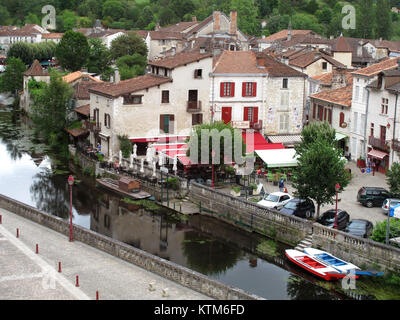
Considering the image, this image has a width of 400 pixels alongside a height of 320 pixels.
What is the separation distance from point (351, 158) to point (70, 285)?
31479 mm

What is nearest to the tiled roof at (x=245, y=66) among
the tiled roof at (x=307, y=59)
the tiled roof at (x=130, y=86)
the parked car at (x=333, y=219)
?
the tiled roof at (x=130, y=86)

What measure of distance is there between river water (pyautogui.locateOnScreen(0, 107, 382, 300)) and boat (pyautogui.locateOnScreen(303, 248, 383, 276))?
93 centimetres

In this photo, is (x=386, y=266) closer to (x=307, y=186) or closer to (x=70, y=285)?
(x=307, y=186)

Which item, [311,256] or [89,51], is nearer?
[311,256]

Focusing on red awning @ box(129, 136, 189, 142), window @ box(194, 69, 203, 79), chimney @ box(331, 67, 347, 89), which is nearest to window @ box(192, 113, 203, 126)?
red awning @ box(129, 136, 189, 142)

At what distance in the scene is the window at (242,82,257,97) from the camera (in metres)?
54.3

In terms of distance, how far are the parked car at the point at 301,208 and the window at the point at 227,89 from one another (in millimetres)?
18687

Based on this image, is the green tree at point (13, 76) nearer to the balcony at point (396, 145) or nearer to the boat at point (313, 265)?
the balcony at point (396, 145)

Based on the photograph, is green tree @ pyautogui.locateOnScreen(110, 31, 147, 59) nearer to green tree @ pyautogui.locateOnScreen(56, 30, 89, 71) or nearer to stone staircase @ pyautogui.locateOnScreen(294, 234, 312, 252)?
green tree @ pyautogui.locateOnScreen(56, 30, 89, 71)

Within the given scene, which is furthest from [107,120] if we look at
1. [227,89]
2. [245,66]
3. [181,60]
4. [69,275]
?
[69,275]

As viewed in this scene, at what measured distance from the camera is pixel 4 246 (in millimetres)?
31172
